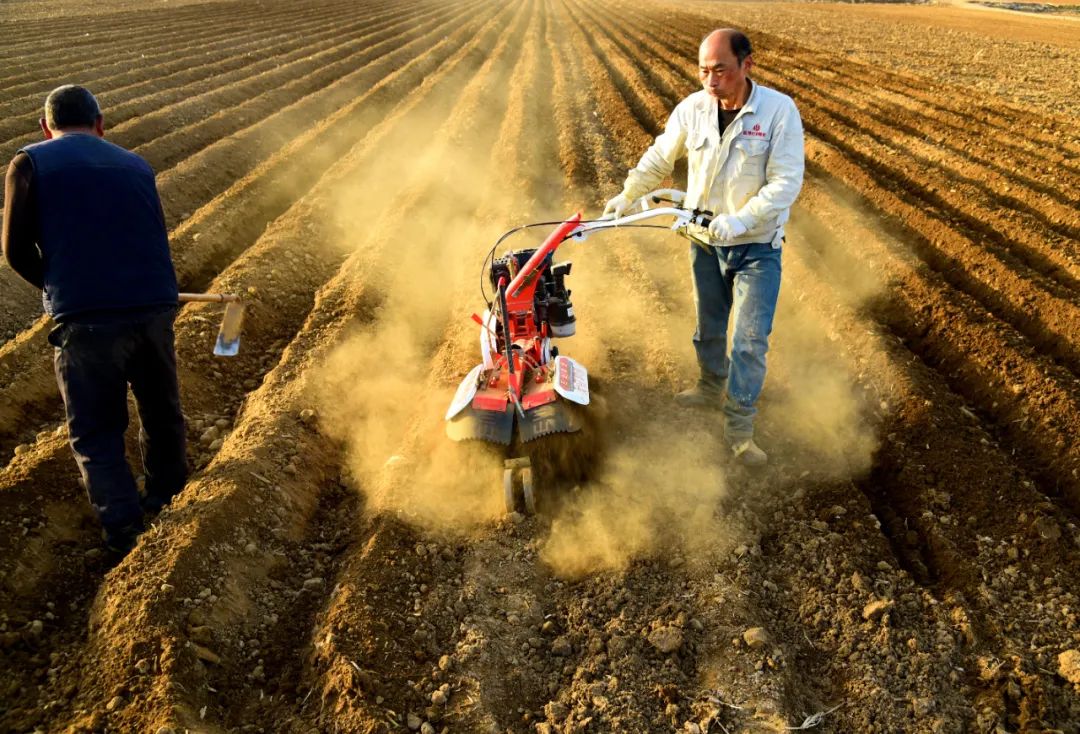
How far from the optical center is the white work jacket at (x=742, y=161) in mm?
3930

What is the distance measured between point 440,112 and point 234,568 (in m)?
11.5

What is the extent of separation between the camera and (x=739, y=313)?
14.3 feet

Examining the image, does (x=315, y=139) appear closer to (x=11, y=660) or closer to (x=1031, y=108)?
(x=11, y=660)

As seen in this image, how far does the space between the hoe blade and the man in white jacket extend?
7.82ft

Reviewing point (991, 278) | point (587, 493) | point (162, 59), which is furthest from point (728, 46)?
point (162, 59)

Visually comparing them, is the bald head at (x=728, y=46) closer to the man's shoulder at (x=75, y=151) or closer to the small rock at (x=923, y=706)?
the man's shoulder at (x=75, y=151)

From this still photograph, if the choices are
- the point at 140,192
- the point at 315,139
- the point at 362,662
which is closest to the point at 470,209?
the point at 315,139

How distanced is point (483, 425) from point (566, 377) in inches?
23.3

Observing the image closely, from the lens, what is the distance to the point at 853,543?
3.93 meters

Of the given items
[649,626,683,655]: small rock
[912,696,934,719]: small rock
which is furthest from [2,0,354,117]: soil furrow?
[912,696,934,719]: small rock

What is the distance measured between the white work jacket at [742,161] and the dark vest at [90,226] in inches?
109

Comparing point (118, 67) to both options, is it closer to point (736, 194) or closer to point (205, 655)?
point (736, 194)

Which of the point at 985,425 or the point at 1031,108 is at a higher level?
the point at 1031,108

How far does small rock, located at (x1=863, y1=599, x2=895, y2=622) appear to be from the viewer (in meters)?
3.47
